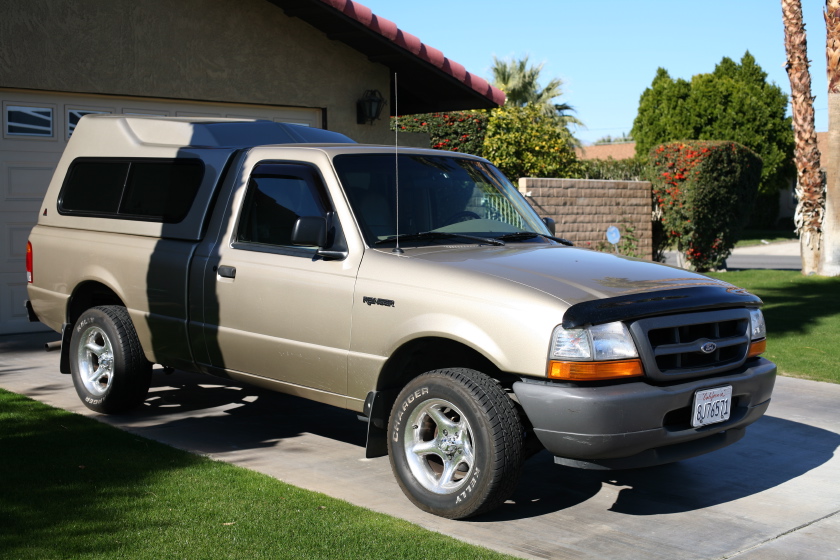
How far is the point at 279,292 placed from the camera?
20.4 feet

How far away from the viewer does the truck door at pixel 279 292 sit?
595 centimetres

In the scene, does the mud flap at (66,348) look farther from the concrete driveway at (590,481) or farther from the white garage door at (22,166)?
the white garage door at (22,166)

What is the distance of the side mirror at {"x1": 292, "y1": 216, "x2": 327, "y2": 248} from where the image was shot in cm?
583

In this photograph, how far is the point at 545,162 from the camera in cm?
2031

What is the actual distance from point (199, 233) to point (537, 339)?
2.90 meters

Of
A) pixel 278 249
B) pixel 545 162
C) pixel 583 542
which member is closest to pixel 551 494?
pixel 583 542

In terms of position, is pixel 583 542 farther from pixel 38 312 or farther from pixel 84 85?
pixel 84 85

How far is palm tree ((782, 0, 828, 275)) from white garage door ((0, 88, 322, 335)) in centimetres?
1405

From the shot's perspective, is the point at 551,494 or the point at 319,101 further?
the point at 319,101

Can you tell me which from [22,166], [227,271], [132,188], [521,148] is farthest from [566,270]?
[521,148]

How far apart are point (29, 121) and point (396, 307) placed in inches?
291

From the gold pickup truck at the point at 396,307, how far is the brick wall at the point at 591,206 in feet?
29.9

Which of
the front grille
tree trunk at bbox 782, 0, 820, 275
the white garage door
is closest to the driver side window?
the front grille

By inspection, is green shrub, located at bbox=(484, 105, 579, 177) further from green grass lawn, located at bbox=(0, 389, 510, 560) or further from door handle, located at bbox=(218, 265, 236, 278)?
green grass lawn, located at bbox=(0, 389, 510, 560)
